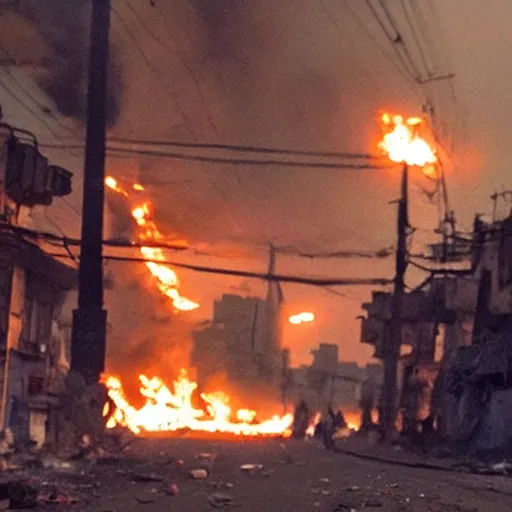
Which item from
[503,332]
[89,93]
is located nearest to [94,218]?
[89,93]

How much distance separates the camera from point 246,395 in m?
64.4

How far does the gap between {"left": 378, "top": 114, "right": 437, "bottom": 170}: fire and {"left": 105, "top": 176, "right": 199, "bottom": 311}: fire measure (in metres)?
9.92

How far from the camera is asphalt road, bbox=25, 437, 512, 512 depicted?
1416 centimetres

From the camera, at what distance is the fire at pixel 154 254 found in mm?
42062

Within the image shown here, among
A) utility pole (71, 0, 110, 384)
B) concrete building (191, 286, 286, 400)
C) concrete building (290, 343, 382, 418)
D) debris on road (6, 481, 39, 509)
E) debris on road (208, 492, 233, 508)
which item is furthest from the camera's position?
concrete building (290, 343, 382, 418)

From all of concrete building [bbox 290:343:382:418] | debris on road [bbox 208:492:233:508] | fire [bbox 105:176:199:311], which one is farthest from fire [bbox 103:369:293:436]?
debris on road [bbox 208:492:233:508]

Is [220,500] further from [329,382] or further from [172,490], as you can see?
[329,382]

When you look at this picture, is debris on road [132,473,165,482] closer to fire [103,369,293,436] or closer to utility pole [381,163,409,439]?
utility pole [381,163,409,439]

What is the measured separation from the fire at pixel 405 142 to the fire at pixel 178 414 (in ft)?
48.2

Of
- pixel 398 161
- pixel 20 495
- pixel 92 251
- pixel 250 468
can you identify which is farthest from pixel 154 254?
pixel 20 495

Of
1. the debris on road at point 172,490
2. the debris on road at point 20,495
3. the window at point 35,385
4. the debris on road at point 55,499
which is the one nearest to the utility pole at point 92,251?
the window at point 35,385

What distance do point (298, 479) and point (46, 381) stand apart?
13.1m

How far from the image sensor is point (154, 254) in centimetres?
4409

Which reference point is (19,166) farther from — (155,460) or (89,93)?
(155,460)
